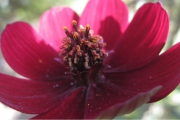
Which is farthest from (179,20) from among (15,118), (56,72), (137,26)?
(15,118)

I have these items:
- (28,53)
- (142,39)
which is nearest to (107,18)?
(142,39)

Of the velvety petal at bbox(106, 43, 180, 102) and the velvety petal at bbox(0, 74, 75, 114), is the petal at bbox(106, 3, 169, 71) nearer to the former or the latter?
the velvety petal at bbox(106, 43, 180, 102)

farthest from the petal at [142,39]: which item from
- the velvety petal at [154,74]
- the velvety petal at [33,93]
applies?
the velvety petal at [33,93]

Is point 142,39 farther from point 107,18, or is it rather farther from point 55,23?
point 55,23

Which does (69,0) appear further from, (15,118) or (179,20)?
(179,20)

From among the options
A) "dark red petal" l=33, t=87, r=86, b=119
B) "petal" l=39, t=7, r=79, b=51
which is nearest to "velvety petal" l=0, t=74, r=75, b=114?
"dark red petal" l=33, t=87, r=86, b=119

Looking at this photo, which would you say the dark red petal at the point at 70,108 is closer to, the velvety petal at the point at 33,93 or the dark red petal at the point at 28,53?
the velvety petal at the point at 33,93
